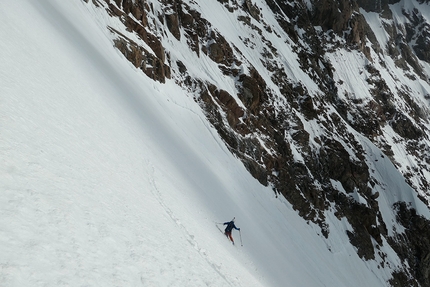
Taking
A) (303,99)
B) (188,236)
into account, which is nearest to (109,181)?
(188,236)

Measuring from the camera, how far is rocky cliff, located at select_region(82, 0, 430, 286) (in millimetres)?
33656

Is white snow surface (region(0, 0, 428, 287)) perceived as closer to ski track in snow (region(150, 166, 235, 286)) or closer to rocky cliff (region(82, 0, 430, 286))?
ski track in snow (region(150, 166, 235, 286))

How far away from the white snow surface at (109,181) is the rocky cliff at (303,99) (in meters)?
4.23

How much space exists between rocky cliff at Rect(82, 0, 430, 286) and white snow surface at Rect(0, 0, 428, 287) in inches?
167

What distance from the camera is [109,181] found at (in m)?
9.88

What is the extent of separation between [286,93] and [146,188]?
131ft

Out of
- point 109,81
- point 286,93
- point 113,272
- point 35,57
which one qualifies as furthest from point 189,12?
point 113,272

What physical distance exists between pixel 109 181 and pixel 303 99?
4406 cm

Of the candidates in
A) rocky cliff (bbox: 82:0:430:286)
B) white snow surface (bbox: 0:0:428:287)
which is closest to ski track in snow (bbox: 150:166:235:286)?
white snow surface (bbox: 0:0:428:287)

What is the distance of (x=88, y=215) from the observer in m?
7.10

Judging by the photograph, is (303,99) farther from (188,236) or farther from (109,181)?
(109,181)

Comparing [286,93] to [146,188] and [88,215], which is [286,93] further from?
[88,215]

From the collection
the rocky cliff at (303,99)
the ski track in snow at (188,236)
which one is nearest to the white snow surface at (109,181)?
the ski track in snow at (188,236)

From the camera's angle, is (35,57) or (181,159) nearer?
(35,57)
